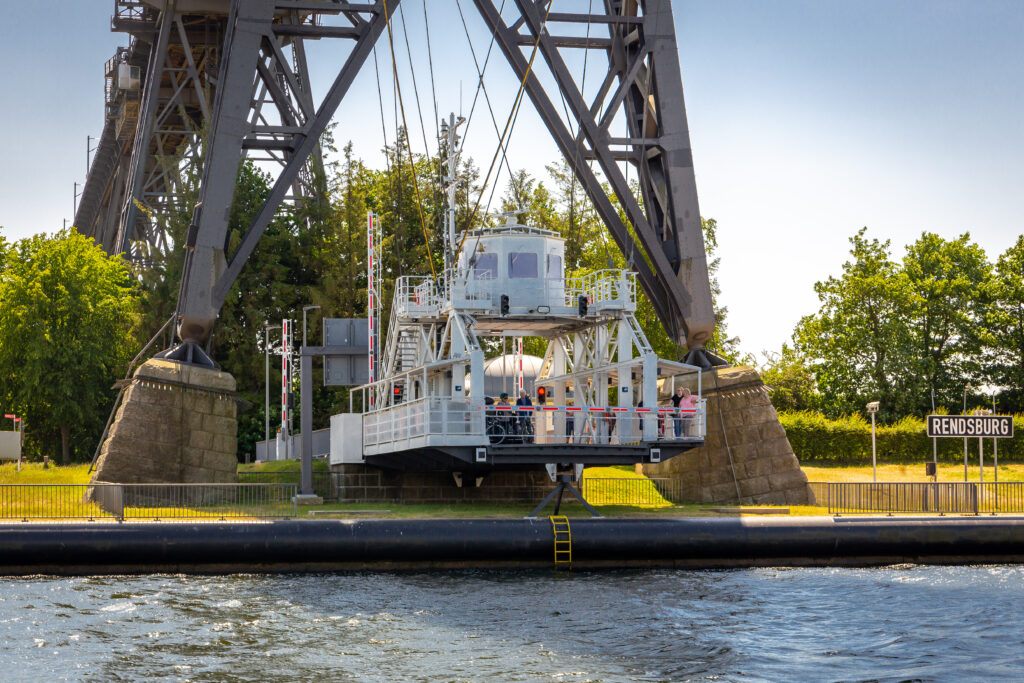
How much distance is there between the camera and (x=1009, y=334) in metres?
69.6

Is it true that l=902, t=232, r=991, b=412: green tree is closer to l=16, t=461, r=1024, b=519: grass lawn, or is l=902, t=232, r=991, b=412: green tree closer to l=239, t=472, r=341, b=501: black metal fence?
l=16, t=461, r=1024, b=519: grass lawn

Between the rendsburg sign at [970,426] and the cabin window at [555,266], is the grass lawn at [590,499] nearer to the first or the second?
the rendsburg sign at [970,426]

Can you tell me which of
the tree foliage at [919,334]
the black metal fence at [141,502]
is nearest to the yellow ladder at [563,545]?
the black metal fence at [141,502]

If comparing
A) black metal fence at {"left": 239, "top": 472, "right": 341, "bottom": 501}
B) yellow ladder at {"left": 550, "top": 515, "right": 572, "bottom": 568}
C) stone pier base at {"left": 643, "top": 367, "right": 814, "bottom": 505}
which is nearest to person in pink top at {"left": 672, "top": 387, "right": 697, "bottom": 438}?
stone pier base at {"left": 643, "top": 367, "right": 814, "bottom": 505}

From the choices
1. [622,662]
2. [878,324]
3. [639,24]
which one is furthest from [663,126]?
[878,324]

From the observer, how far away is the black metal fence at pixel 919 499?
31781 millimetres

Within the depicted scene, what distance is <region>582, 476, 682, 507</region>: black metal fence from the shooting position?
38969mm

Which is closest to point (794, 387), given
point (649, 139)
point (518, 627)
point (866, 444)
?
point (866, 444)

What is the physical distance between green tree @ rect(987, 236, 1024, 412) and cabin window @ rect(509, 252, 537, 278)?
40973 mm

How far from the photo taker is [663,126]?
40719 mm

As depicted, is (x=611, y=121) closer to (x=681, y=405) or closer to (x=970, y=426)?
(x=681, y=405)

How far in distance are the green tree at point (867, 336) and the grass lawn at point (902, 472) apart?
50.6ft

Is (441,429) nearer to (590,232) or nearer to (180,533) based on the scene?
(180,533)

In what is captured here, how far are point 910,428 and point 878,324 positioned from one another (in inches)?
622
